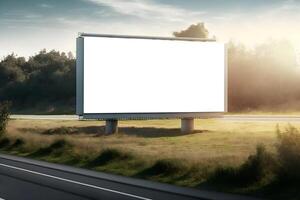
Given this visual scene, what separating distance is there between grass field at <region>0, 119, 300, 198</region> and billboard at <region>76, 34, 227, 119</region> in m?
2.15

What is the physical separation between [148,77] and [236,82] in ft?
125

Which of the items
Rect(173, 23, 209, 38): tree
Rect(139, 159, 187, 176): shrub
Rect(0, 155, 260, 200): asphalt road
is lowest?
Rect(0, 155, 260, 200): asphalt road

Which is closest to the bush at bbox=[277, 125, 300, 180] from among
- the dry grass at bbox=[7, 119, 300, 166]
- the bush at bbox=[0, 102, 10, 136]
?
the dry grass at bbox=[7, 119, 300, 166]

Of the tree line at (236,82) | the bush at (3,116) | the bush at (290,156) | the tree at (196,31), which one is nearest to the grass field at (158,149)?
the bush at (3,116)

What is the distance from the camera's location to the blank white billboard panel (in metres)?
36.3

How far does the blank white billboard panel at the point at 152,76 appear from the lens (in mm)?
36312

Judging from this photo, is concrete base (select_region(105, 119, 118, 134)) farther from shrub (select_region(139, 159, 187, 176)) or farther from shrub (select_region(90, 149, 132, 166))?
shrub (select_region(139, 159, 187, 176))

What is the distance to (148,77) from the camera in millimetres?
37781

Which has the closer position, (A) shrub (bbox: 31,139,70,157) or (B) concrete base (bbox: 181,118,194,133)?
(A) shrub (bbox: 31,139,70,157)

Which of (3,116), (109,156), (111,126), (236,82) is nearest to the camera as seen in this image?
(109,156)

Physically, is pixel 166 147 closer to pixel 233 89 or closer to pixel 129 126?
pixel 129 126

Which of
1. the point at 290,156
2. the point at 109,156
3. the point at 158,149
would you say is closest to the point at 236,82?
the point at 158,149

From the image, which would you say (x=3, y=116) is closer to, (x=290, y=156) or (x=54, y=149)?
(x=54, y=149)

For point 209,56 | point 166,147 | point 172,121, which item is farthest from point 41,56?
point 166,147
